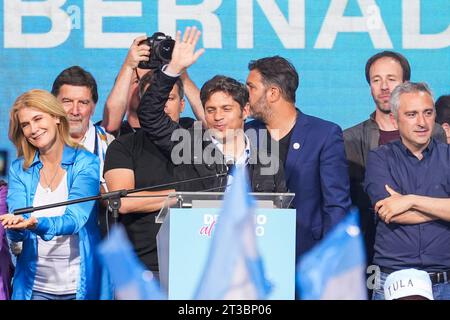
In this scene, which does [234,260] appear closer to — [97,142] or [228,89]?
[228,89]

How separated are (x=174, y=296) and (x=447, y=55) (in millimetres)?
3065

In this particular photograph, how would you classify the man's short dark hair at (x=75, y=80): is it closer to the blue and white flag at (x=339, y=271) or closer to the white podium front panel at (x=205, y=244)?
the white podium front panel at (x=205, y=244)

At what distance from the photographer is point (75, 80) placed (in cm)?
599

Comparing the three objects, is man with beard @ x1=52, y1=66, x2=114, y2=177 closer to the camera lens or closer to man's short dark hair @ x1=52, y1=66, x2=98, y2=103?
man's short dark hair @ x1=52, y1=66, x2=98, y2=103

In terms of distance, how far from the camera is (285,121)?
18.8 ft

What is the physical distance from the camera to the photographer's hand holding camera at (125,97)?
19.9 feet

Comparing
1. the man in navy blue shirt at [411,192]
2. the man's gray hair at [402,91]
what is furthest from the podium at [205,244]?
the man's gray hair at [402,91]

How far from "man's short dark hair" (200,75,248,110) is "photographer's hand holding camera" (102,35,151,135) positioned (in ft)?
2.20

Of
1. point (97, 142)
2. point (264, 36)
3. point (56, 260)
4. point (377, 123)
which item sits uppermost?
point (264, 36)

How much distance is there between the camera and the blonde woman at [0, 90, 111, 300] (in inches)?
193

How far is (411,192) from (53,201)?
1849mm

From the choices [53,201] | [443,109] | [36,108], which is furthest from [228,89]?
[443,109]
